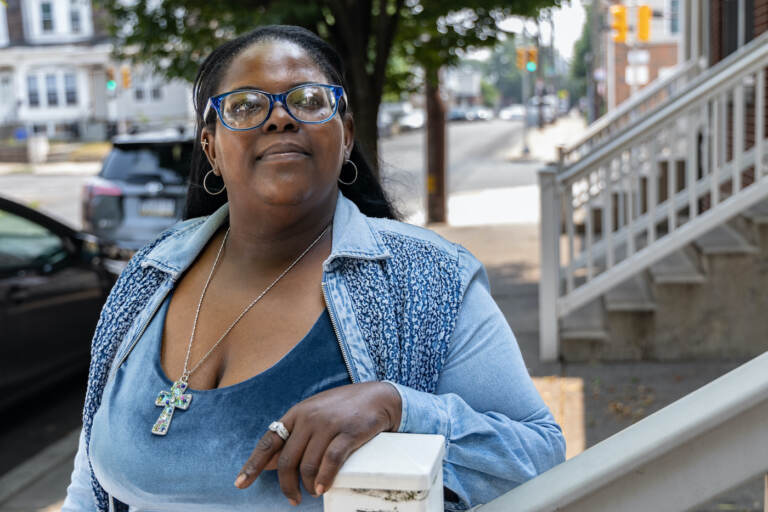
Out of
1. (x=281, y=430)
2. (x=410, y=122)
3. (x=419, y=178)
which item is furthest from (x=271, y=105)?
(x=410, y=122)

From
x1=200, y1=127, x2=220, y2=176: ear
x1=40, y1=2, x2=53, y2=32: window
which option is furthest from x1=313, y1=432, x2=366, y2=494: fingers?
x1=40, y1=2, x2=53, y2=32: window

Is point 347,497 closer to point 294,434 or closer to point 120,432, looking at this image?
point 294,434

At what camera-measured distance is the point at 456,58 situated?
824 cm

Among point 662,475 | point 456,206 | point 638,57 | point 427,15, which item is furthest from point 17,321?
point 638,57

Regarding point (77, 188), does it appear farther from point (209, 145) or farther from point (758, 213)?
point (209, 145)

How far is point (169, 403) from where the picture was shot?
166 centimetres

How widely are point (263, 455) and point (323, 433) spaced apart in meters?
0.12

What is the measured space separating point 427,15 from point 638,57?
2300 centimetres

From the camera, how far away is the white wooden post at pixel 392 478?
1.14 metres

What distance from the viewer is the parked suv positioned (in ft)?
26.6

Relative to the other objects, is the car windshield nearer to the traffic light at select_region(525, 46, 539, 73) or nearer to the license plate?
the license plate

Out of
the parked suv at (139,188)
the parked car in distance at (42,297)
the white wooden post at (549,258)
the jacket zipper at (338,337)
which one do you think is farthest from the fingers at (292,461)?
the parked suv at (139,188)

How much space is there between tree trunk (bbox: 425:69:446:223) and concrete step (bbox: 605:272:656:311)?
20.3ft

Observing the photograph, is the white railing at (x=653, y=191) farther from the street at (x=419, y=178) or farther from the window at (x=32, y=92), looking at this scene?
the window at (x=32, y=92)
